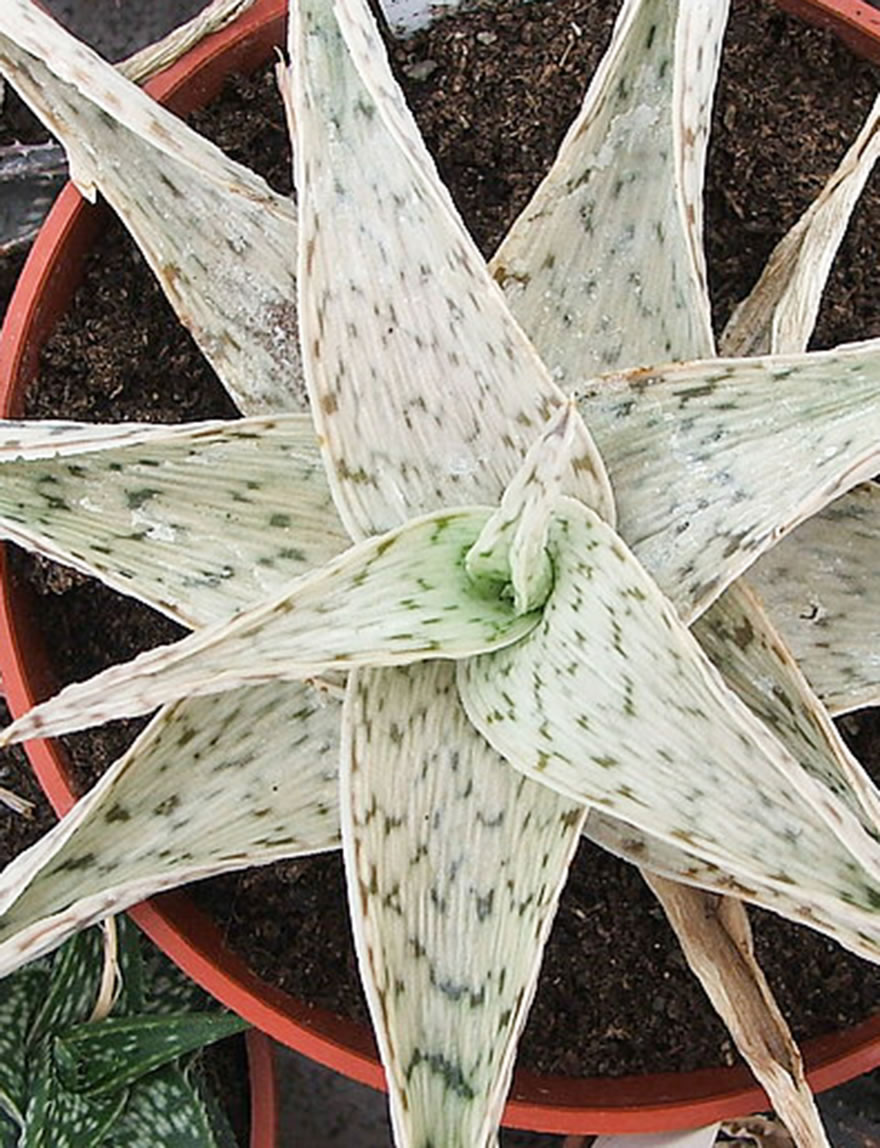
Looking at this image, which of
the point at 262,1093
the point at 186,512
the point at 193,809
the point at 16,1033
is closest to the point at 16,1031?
the point at 16,1033

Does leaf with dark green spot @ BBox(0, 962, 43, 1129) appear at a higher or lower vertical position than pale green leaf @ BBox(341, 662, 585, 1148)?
lower

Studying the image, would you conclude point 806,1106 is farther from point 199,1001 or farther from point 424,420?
point 199,1001

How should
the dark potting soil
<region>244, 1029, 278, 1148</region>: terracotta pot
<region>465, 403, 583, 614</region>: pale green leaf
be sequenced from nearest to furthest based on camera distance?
<region>465, 403, 583, 614</region>: pale green leaf, the dark potting soil, <region>244, 1029, 278, 1148</region>: terracotta pot

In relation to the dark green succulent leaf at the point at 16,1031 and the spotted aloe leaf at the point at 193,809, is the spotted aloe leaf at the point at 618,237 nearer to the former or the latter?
the spotted aloe leaf at the point at 193,809

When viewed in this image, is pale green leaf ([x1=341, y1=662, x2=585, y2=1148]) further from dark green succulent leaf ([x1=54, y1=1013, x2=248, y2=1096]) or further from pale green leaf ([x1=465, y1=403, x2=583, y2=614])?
dark green succulent leaf ([x1=54, y1=1013, x2=248, y2=1096])

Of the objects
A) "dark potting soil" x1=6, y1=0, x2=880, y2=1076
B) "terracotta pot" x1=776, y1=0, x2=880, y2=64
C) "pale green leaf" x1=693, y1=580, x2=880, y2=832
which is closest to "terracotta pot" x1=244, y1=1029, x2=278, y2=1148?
"dark potting soil" x1=6, y1=0, x2=880, y2=1076

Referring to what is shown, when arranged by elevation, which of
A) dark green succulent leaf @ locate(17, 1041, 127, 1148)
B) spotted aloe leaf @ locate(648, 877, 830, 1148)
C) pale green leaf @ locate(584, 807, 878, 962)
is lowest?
dark green succulent leaf @ locate(17, 1041, 127, 1148)

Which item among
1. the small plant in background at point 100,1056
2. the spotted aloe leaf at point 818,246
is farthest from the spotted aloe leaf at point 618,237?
the small plant in background at point 100,1056
